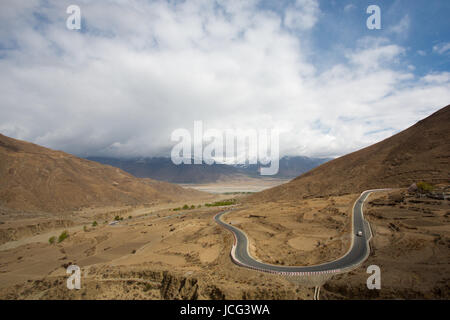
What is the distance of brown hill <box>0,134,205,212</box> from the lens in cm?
8869

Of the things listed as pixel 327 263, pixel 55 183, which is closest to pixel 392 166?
pixel 327 263

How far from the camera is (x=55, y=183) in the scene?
104 m

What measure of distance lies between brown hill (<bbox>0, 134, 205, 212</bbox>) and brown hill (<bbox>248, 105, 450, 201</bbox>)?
80.6 meters

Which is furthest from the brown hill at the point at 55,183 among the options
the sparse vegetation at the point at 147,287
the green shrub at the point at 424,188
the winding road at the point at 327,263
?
the green shrub at the point at 424,188

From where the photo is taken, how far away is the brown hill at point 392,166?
62.5 meters

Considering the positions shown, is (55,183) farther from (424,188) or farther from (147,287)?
(424,188)

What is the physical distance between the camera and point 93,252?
41.2 metres

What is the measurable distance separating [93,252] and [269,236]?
3303 cm

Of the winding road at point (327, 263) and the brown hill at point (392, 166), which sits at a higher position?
the brown hill at point (392, 166)

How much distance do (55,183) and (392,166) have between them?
140 m

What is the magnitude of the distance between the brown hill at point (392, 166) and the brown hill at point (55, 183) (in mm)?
80585

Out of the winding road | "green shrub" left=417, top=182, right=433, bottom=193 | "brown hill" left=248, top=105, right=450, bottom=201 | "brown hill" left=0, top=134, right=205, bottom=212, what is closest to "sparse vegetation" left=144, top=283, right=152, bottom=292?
the winding road

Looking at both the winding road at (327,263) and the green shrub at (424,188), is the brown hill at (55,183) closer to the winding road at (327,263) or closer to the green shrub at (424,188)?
the winding road at (327,263)
